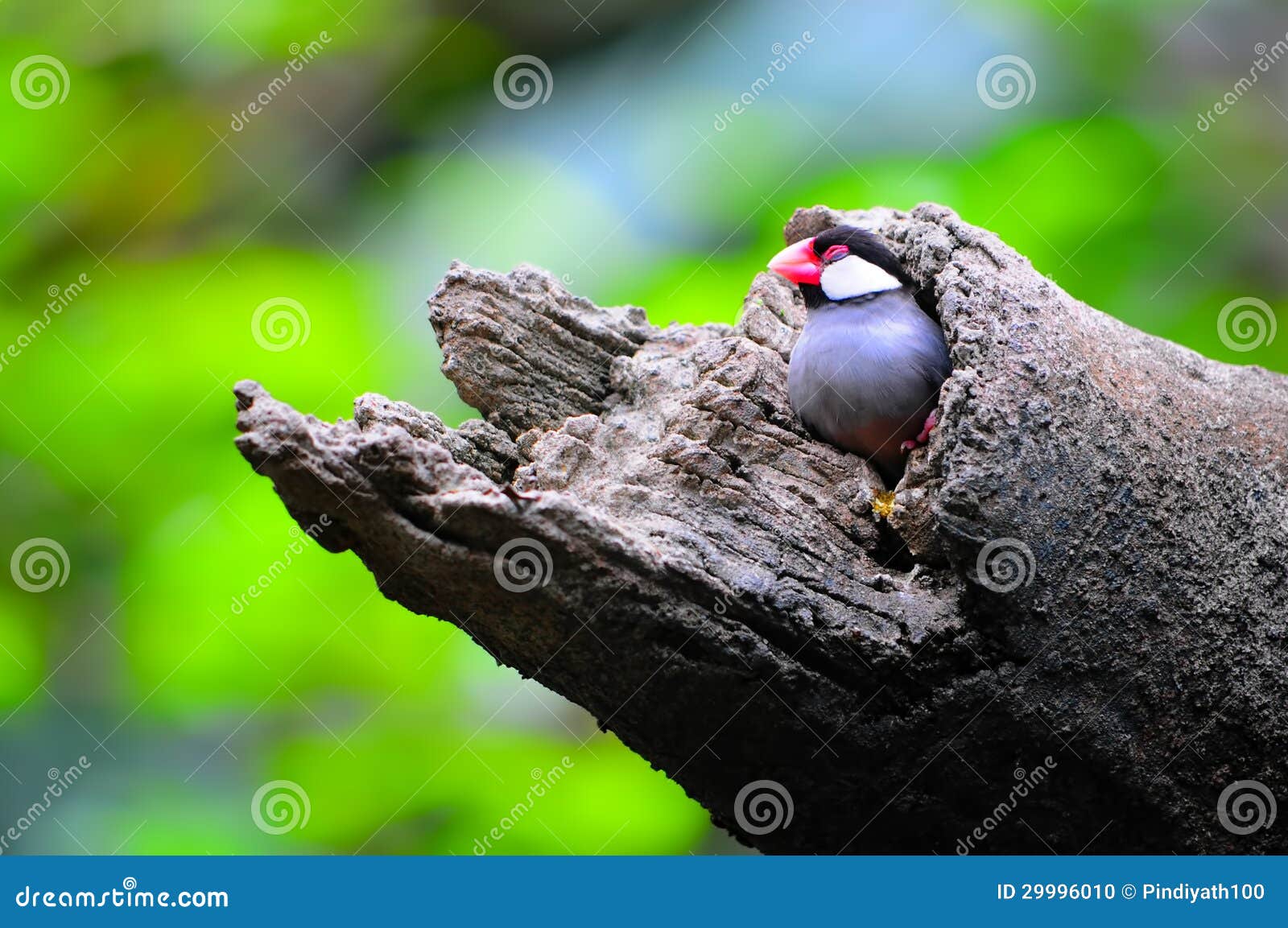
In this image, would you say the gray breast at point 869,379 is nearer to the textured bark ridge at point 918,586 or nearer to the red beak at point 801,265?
the textured bark ridge at point 918,586

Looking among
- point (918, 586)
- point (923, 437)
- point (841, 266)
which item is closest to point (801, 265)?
point (841, 266)

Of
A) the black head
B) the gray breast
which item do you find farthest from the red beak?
the gray breast

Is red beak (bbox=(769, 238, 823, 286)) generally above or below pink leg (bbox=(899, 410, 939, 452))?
above

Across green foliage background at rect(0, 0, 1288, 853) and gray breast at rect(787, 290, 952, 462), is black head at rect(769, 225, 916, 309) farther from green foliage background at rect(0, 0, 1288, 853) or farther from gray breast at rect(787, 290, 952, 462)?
green foliage background at rect(0, 0, 1288, 853)

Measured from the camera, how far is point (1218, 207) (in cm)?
466

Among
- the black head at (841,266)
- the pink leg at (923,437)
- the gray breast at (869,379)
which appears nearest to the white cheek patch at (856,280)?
the black head at (841,266)

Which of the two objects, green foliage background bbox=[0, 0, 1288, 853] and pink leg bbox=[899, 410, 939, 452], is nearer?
pink leg bbox=[899, 410, 939, 452]

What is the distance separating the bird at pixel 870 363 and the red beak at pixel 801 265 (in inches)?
3.2

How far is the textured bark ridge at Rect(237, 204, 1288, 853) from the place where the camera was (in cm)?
203

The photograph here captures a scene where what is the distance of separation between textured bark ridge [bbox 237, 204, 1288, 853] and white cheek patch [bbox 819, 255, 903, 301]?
0.95 ft

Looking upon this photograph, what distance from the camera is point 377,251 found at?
15.6ft

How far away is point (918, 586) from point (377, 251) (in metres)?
3.37

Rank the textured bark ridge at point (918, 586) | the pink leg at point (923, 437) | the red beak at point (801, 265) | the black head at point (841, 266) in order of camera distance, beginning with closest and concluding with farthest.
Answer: the textured bark ridge at point (918, 586) → the pink leg at point (923, 437) → the black head at point (841, 266) → the red beak at point (801, 265)

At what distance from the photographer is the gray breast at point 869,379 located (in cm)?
265
